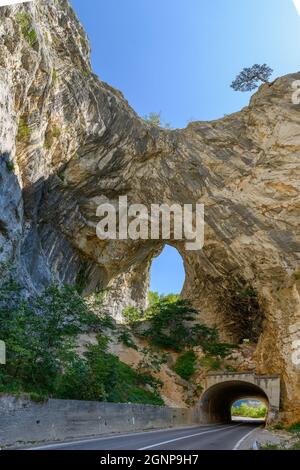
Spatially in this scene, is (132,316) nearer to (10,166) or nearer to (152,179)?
(152,179)

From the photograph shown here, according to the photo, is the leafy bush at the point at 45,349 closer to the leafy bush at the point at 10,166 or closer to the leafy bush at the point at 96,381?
the leafy bush at the point at 96,381

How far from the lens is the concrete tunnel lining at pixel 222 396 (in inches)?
1294

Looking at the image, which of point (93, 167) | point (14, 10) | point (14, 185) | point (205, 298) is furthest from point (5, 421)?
point (205, 298)

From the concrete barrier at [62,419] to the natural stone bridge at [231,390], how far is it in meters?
11.1

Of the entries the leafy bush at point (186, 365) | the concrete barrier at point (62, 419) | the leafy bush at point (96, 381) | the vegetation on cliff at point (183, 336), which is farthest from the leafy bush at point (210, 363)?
the concrete barrier at point (62, 419)

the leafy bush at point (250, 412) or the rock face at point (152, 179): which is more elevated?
the rock face at point (152, 179)

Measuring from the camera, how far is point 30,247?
88.4 ft

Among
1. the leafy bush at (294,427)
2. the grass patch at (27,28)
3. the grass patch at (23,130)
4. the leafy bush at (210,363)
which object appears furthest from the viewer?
the leafy bush at (210,363)

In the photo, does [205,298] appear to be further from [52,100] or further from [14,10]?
[14,10]

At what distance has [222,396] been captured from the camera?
38750 mm

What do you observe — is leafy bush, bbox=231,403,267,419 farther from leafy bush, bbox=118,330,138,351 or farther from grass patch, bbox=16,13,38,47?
grass patch, bbox=16,13,38,47

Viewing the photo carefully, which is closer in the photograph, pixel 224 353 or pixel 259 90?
pixel 259 90

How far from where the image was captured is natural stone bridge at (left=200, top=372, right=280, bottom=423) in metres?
29.2
